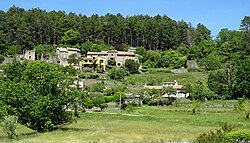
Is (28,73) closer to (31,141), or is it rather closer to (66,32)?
(31,141)

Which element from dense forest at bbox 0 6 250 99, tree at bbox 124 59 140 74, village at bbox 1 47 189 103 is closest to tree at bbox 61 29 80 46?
dense forest at bbox 0 6 250 99

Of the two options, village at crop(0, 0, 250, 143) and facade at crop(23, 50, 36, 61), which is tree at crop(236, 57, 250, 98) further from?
facade at crop(23, 50, 36, 61)

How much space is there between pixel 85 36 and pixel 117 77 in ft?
125

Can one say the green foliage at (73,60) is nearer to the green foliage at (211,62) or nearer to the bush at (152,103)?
the bush at (152,103)

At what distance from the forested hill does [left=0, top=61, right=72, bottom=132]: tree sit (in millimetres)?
77377

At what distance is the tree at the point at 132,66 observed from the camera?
99.7 m

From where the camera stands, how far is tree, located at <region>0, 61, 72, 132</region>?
34625mm

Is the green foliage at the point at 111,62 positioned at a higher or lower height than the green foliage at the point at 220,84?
higher

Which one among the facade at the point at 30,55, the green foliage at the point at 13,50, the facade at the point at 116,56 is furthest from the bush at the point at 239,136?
the green foliage at the point at 13,50

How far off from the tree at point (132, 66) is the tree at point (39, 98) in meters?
61.9

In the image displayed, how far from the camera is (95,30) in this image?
125 meters

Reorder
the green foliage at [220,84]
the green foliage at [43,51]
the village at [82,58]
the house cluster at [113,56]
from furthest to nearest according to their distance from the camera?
the green foliage at [43,51] → the house cluster at [113,56] → the village at [82,58] → the green foliage at [220,84]

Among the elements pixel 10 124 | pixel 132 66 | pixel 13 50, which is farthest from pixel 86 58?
pixel 10 124

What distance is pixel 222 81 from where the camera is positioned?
270 ft
